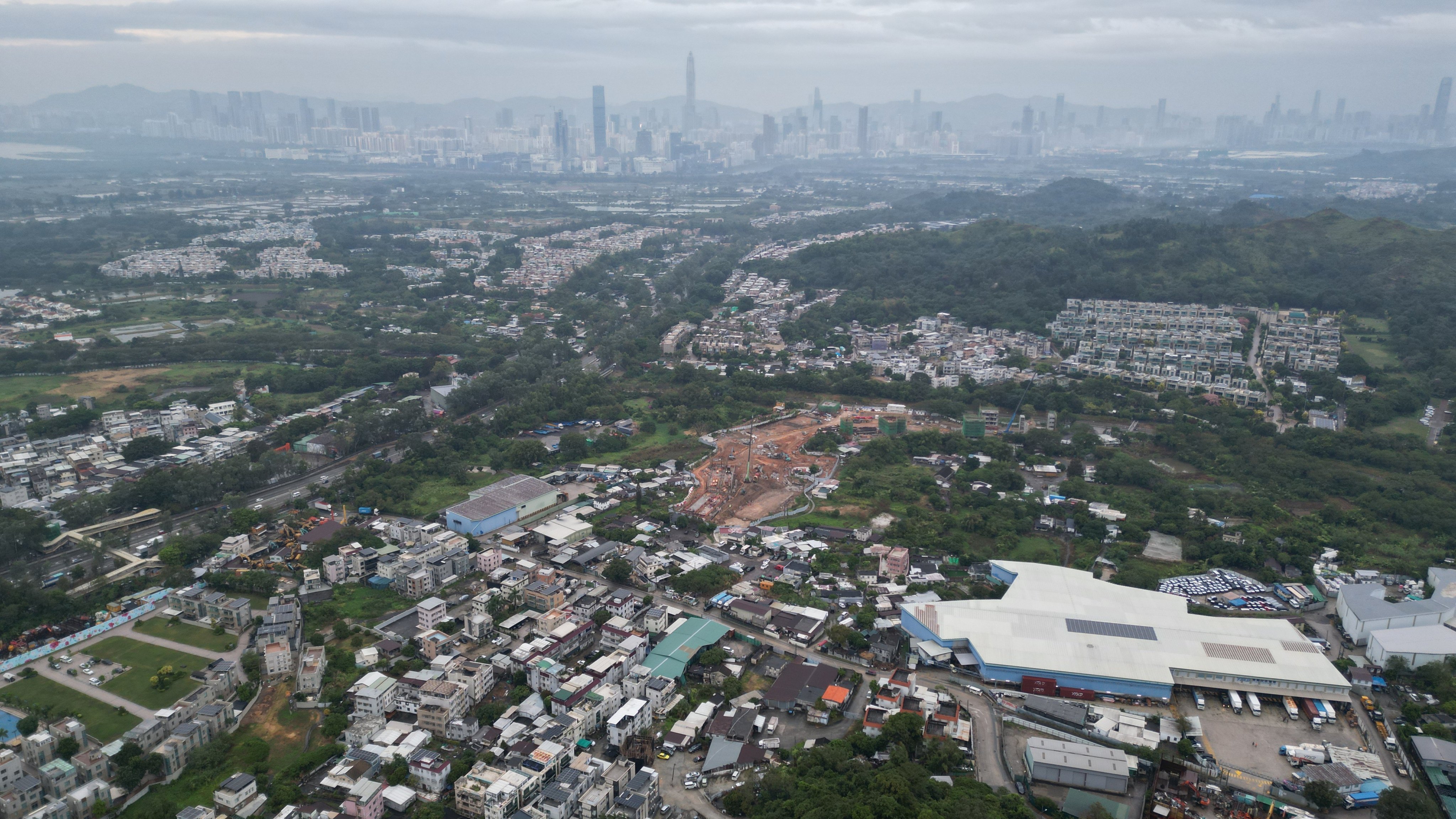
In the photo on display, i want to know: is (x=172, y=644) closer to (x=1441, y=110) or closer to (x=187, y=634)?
(x=187, y=634)

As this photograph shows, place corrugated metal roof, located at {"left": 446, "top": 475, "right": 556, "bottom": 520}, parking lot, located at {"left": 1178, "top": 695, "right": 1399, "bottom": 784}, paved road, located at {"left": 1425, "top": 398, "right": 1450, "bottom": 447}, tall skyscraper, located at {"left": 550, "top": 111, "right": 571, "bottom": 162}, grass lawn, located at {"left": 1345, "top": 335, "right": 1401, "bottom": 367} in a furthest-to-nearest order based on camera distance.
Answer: tall skyscraper, located at {"left": 550, "top": 111, "right": 571, "bottom": 162} < grass lawn, located at {"left": 1345, "top": 335, "right": 1401, "bottom": 367} < paved road, located at {"left": 1425, "top": 398, "right": 1450, "bottom": 447} < corrugated metal roof, located at {"left": 446, "top": 475, "right": 556, "bottom": 520} < parking lot, located at {"left": 1178, "top": 695, "right": 1399, "bottom": 784}

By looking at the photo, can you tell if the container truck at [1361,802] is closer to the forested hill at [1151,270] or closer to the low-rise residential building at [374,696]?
the low-rise residential building at [374,696]

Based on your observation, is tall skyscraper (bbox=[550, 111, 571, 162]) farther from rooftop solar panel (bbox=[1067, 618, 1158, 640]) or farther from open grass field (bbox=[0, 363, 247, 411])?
rooftop solar panel (bbox=[1067, 618, 1158, 640])

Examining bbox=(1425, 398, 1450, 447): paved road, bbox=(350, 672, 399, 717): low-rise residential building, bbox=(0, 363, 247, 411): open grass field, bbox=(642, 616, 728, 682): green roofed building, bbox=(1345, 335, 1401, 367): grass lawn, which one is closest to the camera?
bbox=(350, 672, 399, 717): low-rise residential building

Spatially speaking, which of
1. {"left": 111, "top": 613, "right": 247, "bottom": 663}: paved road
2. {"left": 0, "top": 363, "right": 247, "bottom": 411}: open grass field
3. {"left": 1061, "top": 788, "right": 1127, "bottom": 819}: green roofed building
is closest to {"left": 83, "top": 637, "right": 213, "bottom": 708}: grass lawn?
{"left": 111, "top": 613, "right": 247, "bottom": 663}: paved road

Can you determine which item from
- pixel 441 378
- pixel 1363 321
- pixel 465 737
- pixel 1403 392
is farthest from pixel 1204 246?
pixel 465 737

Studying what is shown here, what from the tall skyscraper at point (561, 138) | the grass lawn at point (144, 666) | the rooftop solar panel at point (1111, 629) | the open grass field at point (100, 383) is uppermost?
the tall skyscraper at point (561, 138)

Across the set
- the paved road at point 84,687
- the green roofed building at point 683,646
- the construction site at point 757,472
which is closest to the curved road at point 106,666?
the paved road at point 84,687
